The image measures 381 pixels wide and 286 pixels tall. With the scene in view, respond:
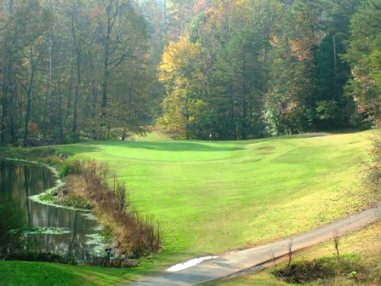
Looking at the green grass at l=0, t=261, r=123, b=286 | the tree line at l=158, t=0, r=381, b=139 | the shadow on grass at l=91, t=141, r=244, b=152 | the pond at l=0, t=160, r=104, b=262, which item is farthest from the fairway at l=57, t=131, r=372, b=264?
the tree line at l=158, t=0, r=381, b=139

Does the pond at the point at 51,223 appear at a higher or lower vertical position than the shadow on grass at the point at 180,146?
lower

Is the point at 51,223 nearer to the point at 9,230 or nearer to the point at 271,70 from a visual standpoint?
the point at 9,230

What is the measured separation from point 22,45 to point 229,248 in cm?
5039

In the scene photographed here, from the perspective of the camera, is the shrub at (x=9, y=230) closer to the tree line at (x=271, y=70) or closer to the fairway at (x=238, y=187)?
the fairway at (x=238, y=187)

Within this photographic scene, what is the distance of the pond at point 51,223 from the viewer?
22062 millimetres

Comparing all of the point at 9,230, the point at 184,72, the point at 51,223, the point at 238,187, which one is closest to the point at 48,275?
the point at 9,230

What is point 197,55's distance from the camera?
78938mm

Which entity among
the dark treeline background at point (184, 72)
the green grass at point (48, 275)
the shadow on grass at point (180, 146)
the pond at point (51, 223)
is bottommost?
the pond at point (51, 223)

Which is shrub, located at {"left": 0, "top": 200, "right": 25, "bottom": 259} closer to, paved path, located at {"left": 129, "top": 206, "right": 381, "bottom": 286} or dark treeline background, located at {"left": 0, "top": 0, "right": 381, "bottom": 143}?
paved path, located at {"left": 129, "top": 206, "right": 381, "bottom": 286}

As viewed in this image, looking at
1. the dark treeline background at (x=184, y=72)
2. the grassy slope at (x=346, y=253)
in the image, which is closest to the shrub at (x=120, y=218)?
the grassy slope at (x=346, y=253)

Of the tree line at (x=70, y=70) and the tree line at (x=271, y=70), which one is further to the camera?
the tree line at (x=70, y=70)

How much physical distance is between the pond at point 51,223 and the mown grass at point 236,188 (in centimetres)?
287

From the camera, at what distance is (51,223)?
27109mm

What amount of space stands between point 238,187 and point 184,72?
4861 centimetres
